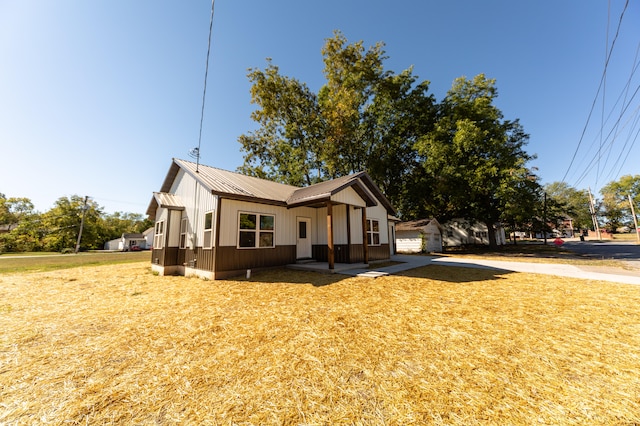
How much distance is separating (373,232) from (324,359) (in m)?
12.0

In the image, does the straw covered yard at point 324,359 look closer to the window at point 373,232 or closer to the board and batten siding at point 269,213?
the board and batten siding at point 269,213

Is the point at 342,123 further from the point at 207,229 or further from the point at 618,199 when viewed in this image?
the point at 618,199

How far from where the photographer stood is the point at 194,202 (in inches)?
428

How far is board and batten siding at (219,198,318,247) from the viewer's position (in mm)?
9414

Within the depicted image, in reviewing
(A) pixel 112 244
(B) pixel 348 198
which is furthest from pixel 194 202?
(A) pixel 112 244

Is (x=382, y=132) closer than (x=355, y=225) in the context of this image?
No

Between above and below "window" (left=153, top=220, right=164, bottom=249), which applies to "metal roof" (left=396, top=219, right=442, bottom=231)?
above

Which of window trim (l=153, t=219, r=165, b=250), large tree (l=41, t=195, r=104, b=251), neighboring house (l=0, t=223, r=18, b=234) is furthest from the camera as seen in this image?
neighboring house (l=0, t=223, r=18, b=234)

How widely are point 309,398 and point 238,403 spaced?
0.78m

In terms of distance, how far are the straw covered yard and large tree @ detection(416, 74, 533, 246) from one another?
56.7 feet

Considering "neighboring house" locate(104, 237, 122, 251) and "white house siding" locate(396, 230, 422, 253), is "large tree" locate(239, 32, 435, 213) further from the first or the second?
"neighboring house" locate(104, 237, 122, 251)

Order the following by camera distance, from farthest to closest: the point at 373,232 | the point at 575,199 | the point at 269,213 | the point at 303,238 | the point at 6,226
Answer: the point at 575,199, the point at 6,226, the point at 373,232, the point at 303,238, the point at 269,213

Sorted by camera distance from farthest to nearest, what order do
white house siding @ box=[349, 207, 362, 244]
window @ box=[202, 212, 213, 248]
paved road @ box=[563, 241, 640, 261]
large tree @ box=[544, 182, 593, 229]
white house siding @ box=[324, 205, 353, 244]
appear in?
large tree @ box=[544, 182, 593, 229]
paved road @ box=[563, 241, 640, 261]
white house siding @ box=[349, 207, 362, 244]
white house siding @ box=[324, 205, 353, 244]
window @ box=[202, 212, 213, 248]

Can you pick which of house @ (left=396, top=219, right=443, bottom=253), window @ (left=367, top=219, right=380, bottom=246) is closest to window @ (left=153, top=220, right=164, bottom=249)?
window @ (left=367, top=219, right=380, bottom=246)
